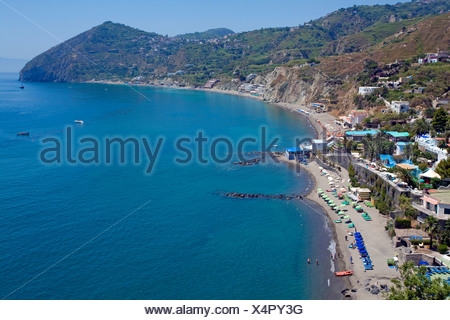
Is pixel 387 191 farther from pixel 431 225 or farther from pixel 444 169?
pixel 431 225

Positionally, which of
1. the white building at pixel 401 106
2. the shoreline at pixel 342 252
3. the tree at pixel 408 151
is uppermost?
the white building at pixel 401 106

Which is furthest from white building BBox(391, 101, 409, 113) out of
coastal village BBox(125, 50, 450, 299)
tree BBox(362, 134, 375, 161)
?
tree BBox(362, 134, 375, 161)

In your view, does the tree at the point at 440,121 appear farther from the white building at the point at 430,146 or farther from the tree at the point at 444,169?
the tree at the point at 444,169

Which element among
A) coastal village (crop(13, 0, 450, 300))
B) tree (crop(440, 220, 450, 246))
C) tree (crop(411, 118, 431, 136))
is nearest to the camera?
coastal village (crop(13, 0, 450, 300))

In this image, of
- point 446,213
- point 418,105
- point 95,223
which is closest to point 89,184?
point 95,223

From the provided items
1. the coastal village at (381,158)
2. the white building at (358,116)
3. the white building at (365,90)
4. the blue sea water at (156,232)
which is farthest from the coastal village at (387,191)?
the white building at (365,90)

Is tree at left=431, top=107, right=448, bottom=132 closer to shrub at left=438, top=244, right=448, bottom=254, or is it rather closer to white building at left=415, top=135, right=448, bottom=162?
white building at left=415, top=135, right=448, bottom=162
